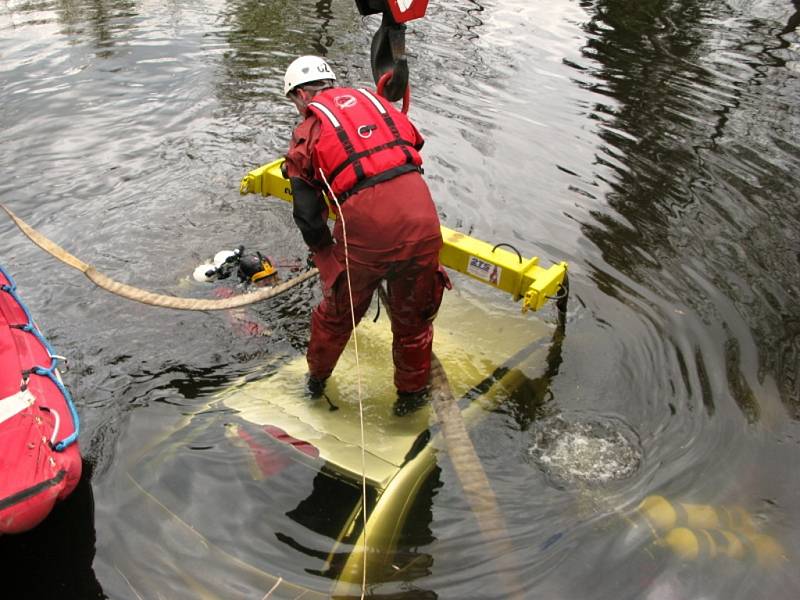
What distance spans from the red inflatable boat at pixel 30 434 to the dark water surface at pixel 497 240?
19.5 inches

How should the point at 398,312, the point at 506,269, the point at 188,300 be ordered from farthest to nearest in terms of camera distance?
the point at 188,300 < the point at 506,269 < the point at 398,312

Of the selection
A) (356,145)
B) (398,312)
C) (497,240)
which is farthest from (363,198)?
(497,240)

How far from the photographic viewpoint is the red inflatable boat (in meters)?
3.27

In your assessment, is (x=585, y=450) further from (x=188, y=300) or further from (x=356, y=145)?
(x=188, y=300)

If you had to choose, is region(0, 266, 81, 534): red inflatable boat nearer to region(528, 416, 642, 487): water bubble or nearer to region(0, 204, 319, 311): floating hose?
region(0, 204, 319, 311): floating hose

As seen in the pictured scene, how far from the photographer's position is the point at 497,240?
6.84 meters

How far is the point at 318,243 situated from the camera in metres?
4.05

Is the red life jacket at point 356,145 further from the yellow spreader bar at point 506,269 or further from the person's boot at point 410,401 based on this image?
the person's boot at point 410,401

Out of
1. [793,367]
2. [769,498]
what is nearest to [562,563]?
[769,498]

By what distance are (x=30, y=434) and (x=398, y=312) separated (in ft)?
6.99

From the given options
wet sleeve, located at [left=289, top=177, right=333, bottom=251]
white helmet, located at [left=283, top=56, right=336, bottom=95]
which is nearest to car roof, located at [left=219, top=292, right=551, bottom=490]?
wet sleeve, located at [left=289, top=177, right=333, bottom=251]

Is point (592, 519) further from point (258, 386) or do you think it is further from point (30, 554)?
point (30, 554)

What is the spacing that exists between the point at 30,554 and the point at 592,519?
3.14 meters

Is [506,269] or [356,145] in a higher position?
[356,145]
